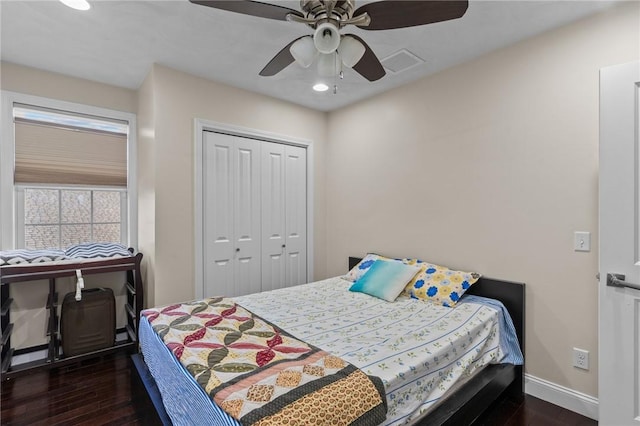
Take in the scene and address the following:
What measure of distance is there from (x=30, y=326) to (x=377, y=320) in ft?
10.1

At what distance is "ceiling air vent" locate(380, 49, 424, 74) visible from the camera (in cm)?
253

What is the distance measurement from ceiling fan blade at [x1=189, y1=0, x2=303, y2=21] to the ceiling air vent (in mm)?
1313

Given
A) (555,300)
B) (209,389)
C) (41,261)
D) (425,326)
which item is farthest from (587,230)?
(41,261)

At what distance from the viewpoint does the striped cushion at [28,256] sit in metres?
2.46

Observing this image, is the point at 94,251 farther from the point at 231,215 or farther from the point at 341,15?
the point at 341,15

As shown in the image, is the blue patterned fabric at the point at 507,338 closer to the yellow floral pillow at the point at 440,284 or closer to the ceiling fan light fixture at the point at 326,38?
the yellow floral pillow at the point at 440,284

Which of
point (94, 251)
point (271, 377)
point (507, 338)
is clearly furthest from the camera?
point (94, 251)

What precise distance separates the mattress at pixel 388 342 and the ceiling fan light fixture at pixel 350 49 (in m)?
1.60

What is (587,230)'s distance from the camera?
6.77 ft

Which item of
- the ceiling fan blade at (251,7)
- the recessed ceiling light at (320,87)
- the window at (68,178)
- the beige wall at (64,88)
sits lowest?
the window at (68,178)

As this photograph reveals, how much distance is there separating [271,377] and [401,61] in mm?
2550

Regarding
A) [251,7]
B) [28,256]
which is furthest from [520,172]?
[28,256]

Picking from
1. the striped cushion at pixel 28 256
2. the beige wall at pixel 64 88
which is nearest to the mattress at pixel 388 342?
the striped cushion at pixel 28 256

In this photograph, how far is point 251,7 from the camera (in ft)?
4.67
